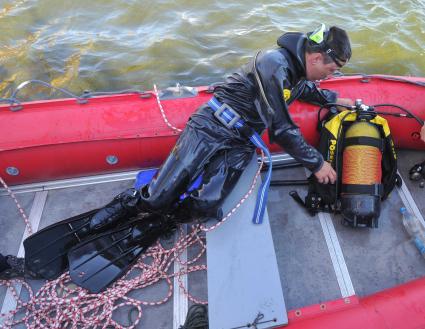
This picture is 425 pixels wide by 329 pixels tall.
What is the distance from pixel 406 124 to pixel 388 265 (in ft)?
3.22

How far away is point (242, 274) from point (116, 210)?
0.93 m

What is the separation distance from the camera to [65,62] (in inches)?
176

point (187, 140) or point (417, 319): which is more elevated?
point (187, 140)

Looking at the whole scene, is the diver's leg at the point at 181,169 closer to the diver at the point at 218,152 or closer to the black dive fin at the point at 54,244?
the diver at the point at 218,152

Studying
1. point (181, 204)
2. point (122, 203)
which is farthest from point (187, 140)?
point (122, 203)

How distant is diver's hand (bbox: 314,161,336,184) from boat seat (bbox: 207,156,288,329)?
1.34ft

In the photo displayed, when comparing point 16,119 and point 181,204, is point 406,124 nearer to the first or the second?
point 181,204

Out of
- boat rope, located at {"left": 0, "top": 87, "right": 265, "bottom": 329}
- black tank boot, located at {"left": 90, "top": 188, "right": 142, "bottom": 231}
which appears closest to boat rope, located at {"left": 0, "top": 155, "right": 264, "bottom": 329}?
boat rope, located at {"left": 0, "top": 87, "right": 265, "bottom": 329}

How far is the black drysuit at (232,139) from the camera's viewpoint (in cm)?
211

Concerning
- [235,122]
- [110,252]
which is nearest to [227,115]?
[235,122]

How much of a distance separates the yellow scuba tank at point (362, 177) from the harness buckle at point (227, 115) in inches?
29.1

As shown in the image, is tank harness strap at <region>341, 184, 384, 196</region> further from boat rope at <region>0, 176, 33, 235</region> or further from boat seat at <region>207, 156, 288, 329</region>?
boat rope at <region>0, 176, 33, 235</region>

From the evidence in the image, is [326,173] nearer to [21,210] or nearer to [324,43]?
[324,43]

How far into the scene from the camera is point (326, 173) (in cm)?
229
